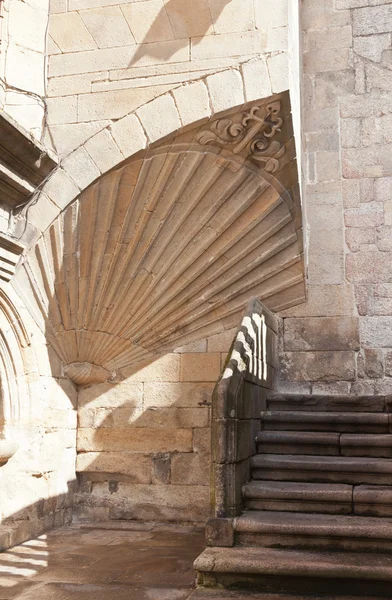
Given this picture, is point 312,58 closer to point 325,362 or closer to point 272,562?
point 325,362

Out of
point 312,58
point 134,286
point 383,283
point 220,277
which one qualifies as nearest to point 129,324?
point 134,286

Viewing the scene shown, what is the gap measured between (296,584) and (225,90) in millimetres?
2826

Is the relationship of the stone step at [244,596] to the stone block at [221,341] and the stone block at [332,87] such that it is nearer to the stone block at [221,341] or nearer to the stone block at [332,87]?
the stone block at [221,341]

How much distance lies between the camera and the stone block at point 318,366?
189 inches

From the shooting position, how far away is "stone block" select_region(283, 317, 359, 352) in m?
4.84

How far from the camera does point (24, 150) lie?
374 centimetres

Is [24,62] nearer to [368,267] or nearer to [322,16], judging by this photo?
[322,16]

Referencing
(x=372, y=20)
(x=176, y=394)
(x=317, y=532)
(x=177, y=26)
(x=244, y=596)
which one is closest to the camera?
(x=244, y=596)

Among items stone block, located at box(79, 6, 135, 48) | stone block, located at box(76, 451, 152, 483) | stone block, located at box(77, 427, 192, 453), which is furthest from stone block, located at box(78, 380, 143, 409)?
stone block, located at box(79, 6, 135, 48)

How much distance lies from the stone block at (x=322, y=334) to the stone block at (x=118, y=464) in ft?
4.59

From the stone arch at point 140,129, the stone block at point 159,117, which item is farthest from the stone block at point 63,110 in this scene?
the stone block at point 159,117

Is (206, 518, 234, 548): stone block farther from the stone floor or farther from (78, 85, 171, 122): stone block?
(78, 85, 171, 122): stone block

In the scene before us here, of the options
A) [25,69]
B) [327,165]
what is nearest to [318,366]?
[327,165]

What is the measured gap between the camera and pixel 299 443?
3.68 metres
